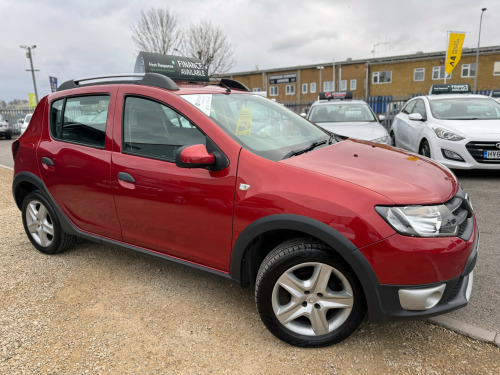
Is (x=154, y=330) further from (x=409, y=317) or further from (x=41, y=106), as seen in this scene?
(x=41, y=106)

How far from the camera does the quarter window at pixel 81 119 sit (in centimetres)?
294

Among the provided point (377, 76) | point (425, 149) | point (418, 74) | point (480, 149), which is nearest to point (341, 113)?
point (425, 149)

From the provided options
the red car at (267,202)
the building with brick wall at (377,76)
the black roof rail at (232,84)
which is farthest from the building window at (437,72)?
the red car at (267,202)

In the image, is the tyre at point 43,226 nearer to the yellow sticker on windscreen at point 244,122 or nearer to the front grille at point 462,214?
the yellow sticker on windscreen at point 244,122

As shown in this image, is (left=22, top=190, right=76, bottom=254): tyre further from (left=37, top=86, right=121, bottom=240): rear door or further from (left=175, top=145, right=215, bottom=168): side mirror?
(left=175, top=145, right=215, bottom=168): side mirror

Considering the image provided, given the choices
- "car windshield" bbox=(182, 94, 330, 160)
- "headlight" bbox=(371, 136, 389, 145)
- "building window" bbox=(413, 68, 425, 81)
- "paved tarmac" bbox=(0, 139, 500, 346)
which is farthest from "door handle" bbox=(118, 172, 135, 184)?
"building window" bbox=(413, 68, 425, 81)

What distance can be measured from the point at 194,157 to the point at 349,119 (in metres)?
5.89

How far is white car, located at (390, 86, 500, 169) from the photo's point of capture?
5.75 meters

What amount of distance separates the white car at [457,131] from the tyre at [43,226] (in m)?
5.71

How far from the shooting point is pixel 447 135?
603 centimetres

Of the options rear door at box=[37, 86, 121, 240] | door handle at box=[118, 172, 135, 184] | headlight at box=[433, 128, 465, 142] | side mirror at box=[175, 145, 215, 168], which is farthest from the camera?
headlight at box=[433, 128, 465, 142]

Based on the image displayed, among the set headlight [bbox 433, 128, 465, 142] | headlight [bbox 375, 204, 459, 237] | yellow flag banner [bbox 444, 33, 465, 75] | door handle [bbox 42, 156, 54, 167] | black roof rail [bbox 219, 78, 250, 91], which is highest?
yellow flag banner [bbox 444, 33, 465, 75]

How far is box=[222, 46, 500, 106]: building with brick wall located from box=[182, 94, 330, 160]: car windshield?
30.5 metres

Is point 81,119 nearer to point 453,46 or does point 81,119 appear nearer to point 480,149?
point 480,149
